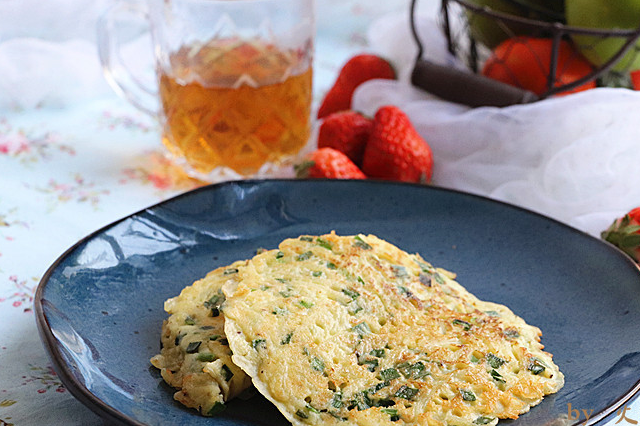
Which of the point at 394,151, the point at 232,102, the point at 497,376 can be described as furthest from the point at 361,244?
the point at 232,102

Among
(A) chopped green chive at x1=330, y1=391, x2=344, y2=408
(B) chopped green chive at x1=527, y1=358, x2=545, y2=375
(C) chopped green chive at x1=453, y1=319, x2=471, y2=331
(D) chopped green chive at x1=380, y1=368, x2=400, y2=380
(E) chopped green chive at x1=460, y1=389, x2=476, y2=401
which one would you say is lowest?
(B) chopped green chive at x1=527, y1=358, x2=545, y2=375

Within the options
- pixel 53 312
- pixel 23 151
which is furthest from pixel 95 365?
pixel 23 151

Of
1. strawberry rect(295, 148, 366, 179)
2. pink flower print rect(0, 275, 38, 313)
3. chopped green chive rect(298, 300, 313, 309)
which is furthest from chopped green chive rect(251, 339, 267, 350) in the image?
strawberry rect(295, 148, 366, 179)

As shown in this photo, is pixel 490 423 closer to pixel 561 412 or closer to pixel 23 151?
pixel 561 412

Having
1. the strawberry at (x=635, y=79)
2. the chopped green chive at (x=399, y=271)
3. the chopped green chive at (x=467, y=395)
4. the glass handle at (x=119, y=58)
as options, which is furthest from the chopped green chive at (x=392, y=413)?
the strawberry at (x=635, y=79)

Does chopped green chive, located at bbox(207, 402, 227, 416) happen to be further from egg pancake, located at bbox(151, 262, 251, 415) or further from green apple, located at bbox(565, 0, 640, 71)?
green apple, located at bbox(565, 0, 640, 71)

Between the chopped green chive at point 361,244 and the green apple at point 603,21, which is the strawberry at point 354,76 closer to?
the green apple at point 603,21
